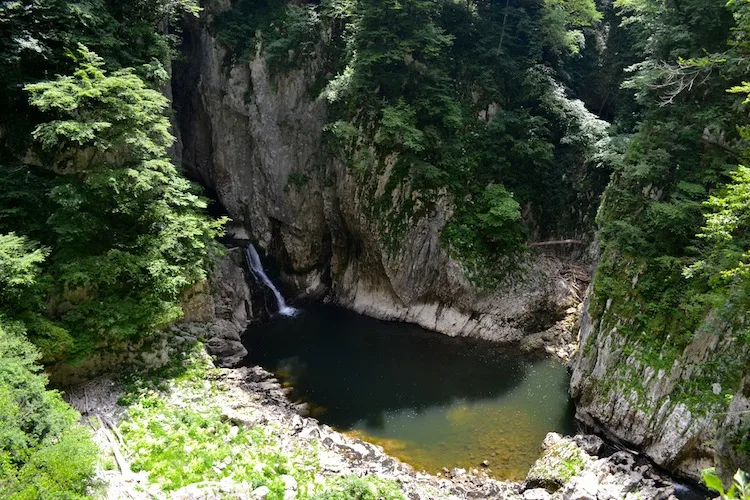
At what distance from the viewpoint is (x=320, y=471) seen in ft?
34.8

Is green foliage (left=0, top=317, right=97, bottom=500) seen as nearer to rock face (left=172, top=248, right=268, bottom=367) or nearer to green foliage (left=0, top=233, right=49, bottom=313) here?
green foliage (left=0, top=233, right=49, bottom=313)

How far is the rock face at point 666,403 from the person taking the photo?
982 centimetres

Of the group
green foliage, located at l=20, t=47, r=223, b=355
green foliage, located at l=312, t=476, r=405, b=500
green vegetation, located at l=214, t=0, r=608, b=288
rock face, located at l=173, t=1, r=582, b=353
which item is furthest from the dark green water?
green foliage, located at l=20, t=47, r=223, b=355

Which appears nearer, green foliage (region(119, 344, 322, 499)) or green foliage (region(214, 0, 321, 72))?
green foliage (region(119, 344, 322, 499))

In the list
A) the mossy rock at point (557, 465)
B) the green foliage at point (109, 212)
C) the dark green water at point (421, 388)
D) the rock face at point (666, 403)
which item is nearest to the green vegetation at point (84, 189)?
the green foliage at point (109, 212)

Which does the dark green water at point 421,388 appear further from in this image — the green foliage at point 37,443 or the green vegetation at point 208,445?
the green foliage at point 37,443

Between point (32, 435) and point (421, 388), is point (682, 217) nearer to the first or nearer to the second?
point (421, 388)

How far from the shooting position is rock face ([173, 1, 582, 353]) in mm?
19812

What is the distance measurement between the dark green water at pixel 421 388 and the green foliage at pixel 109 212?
607 cm

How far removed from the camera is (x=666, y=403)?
38.2 feet

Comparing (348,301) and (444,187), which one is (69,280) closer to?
(348,301)

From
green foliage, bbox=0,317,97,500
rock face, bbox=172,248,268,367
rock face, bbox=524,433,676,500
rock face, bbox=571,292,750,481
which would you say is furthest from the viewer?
rock face, bbox=172,248,268,367

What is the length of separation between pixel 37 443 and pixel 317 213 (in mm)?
17224

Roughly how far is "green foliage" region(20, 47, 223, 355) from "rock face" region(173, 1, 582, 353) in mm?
9588
